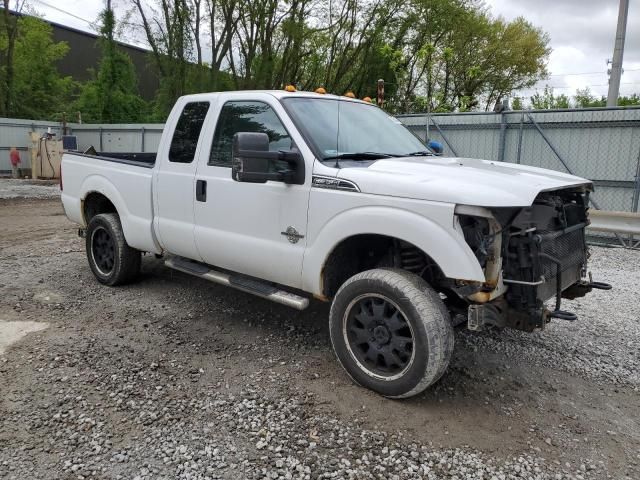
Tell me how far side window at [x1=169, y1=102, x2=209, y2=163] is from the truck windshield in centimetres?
102

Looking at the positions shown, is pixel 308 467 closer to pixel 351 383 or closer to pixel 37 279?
pixel 351 383

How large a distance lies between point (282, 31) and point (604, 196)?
1824cm

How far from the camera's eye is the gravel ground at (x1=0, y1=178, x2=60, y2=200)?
14656 millimetres

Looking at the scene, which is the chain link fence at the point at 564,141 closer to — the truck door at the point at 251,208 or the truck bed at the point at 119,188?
the truck door at the point at 251,208

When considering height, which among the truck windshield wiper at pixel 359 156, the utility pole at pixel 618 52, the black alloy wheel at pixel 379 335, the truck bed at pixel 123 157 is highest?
the utility pole at pixel 618 52

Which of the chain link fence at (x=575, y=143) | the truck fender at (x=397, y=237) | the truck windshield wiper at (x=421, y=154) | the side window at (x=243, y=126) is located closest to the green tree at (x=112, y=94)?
the chain link fence at (x=575, y=143)

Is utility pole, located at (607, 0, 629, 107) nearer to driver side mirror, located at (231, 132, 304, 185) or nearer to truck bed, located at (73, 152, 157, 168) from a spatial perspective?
truck bed, located at (73, 152, 157, 168)

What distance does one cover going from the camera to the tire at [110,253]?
18.4ft

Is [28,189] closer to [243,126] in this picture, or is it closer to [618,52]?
[243,126]

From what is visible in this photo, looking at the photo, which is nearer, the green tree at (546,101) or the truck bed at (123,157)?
the truck bed at (123,157)

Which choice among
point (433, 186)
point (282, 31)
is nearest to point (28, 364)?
point (433, 186)

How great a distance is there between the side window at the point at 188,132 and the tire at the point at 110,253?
123cm

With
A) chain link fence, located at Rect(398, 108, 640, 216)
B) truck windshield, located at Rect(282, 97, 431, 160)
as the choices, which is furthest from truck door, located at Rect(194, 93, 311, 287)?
chain link fence, located at Rect(398, 108, 640, 216)

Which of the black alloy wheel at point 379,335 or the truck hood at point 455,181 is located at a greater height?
the truck hood at point 455,181
